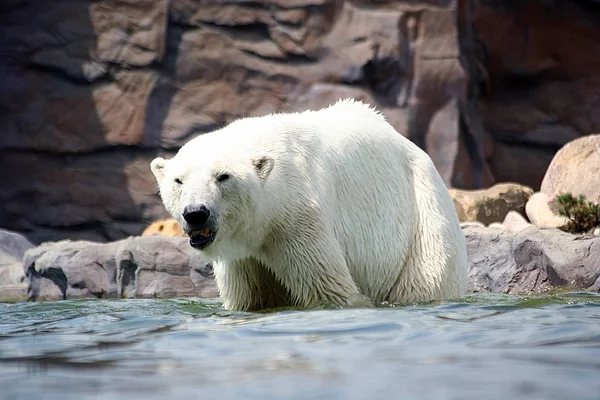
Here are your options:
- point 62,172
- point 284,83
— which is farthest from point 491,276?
point 62,172

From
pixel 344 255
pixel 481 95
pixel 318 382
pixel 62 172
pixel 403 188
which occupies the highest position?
pixel 481 95

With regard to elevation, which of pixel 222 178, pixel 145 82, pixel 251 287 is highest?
pixel 145 82

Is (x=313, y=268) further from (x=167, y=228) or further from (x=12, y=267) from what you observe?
(x=167, y=228)

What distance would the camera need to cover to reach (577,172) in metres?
9.92

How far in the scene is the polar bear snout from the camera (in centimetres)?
420

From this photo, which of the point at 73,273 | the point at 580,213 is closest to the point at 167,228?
the point at 73,273

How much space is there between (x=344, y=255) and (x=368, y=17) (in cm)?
792

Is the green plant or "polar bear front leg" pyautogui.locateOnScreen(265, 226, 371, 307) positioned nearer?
"polar bear front leg" pyautogui.locateOnScreen(265, 226, 371, 307)

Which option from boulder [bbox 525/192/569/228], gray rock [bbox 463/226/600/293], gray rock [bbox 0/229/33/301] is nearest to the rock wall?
boulder [bbox 525/192/569/228]

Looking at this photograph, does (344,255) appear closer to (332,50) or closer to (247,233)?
(247,233)

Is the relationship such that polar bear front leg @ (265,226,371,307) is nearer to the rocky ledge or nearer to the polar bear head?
the polar bear head

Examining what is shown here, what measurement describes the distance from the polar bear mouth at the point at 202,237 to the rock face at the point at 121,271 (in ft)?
9.42

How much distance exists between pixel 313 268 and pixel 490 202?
21.0 ft

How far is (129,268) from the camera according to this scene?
7348 mm
